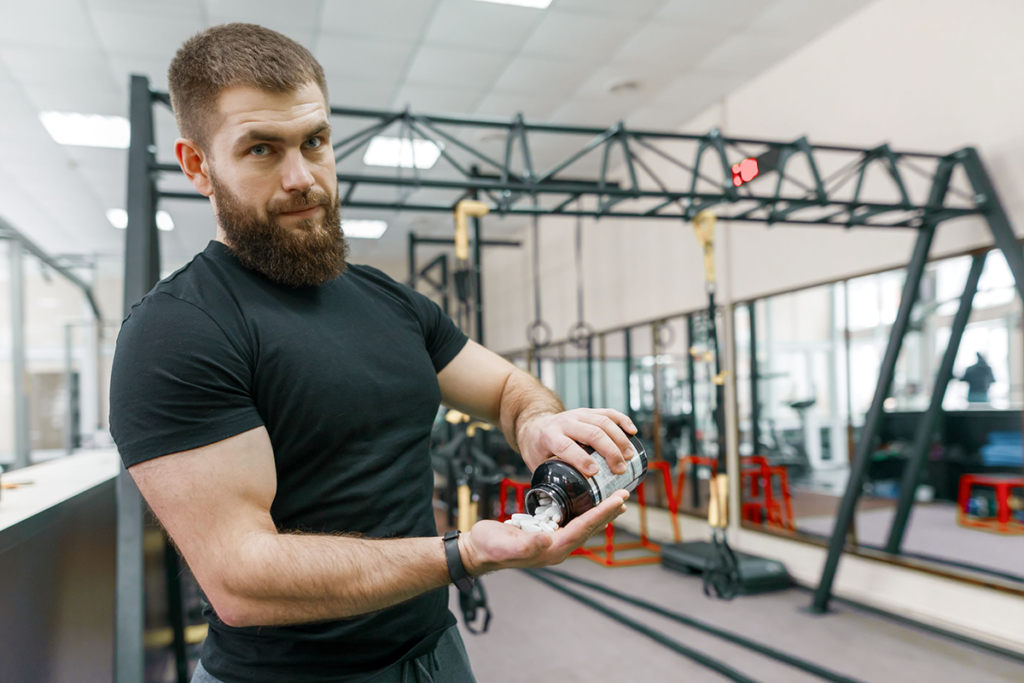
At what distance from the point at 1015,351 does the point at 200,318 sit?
819cm

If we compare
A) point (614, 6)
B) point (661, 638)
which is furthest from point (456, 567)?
point (614, 6)

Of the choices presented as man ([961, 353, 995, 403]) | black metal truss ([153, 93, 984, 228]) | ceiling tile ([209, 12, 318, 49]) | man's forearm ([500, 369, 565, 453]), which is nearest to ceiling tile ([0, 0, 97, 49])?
ceiling tile ([209, 12, 318, 49])

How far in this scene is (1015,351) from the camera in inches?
277

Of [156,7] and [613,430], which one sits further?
[156,7]

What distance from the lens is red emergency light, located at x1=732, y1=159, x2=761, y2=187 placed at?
11.2 ft

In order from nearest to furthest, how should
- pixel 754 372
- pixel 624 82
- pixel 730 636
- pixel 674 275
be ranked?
pixel 730 636, pixel 624 82, pixel 754 372, pixel 674 275

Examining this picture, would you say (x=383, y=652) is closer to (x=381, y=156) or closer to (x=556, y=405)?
(x=556, y=405)

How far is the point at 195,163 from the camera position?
1056 mm

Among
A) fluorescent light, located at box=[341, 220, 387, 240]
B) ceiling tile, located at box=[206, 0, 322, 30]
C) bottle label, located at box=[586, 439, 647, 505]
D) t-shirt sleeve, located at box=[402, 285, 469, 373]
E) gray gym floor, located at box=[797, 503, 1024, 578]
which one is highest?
ceiling tile, located at box=[206, 0, 322, 30]

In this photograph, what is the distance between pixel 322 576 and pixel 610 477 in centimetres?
43

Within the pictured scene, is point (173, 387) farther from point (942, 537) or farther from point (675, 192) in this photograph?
point (942, 537)

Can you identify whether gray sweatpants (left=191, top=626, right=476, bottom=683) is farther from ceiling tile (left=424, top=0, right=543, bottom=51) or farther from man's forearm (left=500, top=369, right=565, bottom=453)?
ceiling tile (left=424, top=0, right=543, bottom=51)

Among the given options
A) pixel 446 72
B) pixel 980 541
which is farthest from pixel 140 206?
pixel 980 541

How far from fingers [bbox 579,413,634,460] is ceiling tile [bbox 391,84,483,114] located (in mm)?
4975
